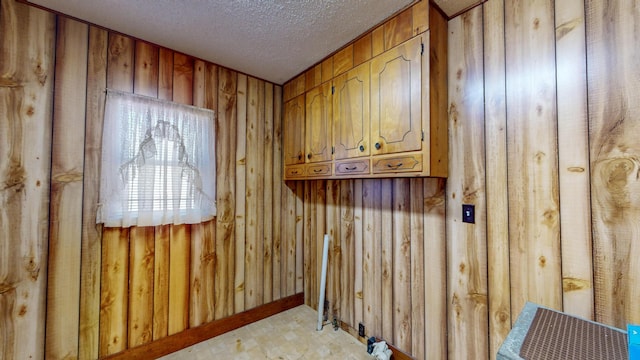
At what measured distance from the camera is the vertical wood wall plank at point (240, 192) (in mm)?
2350

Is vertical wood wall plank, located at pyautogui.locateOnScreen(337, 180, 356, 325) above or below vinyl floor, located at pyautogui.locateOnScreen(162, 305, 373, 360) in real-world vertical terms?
above

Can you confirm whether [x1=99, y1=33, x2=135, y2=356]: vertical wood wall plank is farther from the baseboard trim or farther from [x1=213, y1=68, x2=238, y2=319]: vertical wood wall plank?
[x1=213, y1=68, x2=238, y2=319]: vertical wood wall plank

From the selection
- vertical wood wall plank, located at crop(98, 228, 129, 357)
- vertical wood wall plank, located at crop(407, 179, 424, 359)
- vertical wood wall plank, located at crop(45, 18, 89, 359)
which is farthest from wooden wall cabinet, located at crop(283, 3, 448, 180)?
vertical wood wall plank, located at crop(45, 18, 89, 359)

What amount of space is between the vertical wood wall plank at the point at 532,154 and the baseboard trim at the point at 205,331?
1.96 m

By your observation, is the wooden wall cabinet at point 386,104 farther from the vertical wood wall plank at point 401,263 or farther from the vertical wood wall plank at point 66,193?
the vertical wood wall plank at point 66,193

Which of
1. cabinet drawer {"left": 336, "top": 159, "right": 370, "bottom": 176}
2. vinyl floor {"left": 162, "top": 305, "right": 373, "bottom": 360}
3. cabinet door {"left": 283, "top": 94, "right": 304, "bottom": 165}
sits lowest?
vinyl floor {"left": 162, "top": 305, "right": 373, "bottom": 360}

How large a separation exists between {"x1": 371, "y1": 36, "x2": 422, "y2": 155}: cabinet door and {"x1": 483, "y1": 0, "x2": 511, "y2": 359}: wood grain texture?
15.6 inches

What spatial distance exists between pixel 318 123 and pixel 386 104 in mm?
683

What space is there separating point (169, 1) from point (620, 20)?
2202 mm

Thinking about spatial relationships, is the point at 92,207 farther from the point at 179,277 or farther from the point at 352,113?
the point at 352,113

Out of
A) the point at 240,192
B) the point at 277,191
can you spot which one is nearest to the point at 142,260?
the point at 240,192

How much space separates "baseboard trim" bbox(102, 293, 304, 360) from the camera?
184 cm

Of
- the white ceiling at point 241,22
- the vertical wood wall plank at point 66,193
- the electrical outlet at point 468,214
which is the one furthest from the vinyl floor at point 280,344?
the white ceiling at point 241,22

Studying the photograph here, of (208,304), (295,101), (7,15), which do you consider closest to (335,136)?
(295,101)
